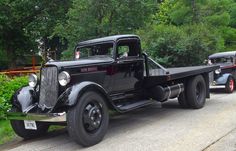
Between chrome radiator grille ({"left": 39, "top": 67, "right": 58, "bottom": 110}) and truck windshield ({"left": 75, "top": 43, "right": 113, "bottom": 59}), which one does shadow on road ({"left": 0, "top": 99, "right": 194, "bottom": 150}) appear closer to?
chrome radiator grille ({"left": 39, "top": 67, "right": 58, "bottom": 110})

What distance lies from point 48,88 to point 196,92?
4.96 metres

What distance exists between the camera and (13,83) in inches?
406

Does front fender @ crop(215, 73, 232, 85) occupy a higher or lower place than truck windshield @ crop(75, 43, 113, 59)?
lower

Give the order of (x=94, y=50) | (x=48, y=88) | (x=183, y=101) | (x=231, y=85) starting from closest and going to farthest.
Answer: (x=48, y=88) → (x=94, y=50) → (x=183, y=101) → (x=231, y=85)

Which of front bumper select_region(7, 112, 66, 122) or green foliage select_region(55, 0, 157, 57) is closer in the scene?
front bumper select_region(7, 112, 66, 122)

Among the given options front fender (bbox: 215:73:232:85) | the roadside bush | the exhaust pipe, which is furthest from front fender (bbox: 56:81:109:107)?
front fender (bbox: 215:73:232:85)

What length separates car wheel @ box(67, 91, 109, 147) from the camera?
6957 mm

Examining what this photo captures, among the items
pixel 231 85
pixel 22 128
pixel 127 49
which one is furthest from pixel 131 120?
pixel 231 85

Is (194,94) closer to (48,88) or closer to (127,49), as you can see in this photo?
(127,49)

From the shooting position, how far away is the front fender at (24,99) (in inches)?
312

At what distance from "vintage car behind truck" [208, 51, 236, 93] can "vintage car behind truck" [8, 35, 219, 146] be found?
3985 mm

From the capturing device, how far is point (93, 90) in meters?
7.57

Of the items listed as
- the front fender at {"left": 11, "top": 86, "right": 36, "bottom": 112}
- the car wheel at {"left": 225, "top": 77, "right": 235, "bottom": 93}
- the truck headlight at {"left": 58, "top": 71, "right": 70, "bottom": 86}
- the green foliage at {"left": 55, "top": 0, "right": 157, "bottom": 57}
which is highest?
the green foliage at {"left": 55, "top": 0, "right": 157, "bottom": 57}

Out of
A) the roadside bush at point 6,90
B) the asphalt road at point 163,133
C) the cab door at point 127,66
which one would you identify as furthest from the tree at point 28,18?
the asphalt road at point 163,133
